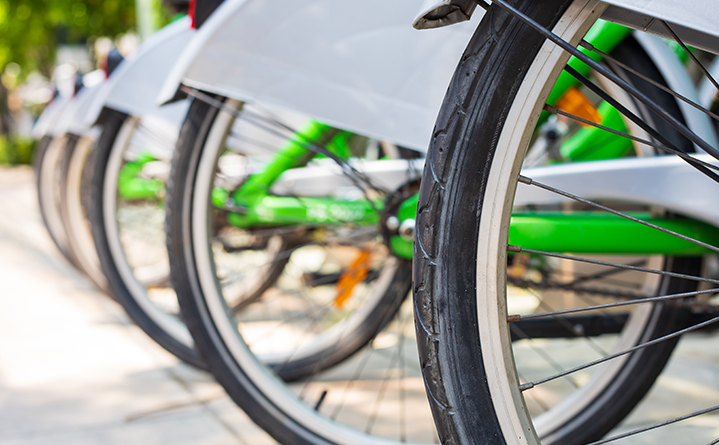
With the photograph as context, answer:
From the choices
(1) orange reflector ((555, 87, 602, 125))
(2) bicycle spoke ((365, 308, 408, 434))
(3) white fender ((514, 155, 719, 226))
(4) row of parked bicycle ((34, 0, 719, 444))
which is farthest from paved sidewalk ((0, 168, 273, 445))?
(1) orange reflector ((555, 87, 602, 125))

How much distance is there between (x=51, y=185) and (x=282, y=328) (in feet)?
6.92

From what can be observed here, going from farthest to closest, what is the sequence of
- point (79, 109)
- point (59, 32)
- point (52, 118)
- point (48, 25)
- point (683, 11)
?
point (59, 32), point (48, 25), point (52, 118), point (79, 109), point (683, 11)

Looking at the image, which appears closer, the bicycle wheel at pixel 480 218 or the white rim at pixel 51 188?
the bicycle wheel at pixel 480 218

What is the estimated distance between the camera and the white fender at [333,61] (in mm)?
1313

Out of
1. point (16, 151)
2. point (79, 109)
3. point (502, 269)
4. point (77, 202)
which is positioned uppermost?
point (502, 269)

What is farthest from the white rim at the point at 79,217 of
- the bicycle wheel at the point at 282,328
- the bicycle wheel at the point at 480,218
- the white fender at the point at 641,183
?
the bicycle wheel at the point at 480,218

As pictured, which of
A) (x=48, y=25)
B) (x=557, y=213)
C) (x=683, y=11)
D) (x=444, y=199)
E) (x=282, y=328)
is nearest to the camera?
(x=683, y=11)

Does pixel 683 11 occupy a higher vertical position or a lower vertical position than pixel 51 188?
higher

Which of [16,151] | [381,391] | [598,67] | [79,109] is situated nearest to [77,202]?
[79,109]

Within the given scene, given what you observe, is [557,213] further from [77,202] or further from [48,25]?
[48,25]

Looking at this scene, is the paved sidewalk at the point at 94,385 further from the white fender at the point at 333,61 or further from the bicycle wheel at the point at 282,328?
the white fender at the point at 333,61

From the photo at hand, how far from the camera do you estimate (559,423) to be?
4.67 ft

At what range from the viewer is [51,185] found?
402 cm

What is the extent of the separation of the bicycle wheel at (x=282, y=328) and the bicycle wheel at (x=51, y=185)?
1488mm
